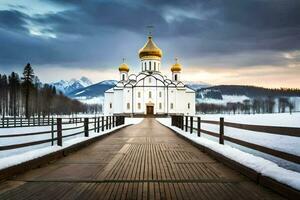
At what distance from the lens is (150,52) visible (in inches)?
2862

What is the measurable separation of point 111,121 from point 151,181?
63.0 ft

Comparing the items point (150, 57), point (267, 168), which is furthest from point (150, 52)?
point (267, 168)

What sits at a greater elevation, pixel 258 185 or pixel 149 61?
pixel 149 61

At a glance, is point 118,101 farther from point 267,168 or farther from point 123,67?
point 267,168

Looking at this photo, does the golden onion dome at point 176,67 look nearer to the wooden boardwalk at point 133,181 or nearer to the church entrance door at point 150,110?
the church entrance door at point 150,110

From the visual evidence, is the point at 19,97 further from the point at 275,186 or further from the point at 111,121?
the point at 275,186

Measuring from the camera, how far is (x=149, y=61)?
73750 millimetres

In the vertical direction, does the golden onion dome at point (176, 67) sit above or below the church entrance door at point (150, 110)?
above

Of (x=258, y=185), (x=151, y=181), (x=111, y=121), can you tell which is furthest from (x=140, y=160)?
(x=111, y=121)

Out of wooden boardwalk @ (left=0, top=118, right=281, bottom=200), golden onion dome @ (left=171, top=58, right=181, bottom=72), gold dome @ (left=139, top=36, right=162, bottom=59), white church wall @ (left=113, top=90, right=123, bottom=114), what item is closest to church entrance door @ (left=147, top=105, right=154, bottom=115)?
white church wall @ (left=113, top=90, right=123, bottom=114)

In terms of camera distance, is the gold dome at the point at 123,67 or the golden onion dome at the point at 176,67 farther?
the gold dome at the point at 123,67

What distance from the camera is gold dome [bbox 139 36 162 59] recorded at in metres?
72.8

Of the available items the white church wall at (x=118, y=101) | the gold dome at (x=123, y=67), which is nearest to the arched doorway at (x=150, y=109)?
the white church wall at (x=118, y=101)

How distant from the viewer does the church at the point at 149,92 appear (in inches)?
2820
